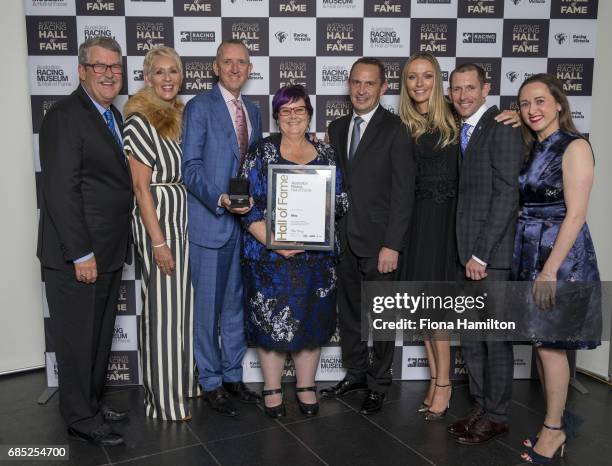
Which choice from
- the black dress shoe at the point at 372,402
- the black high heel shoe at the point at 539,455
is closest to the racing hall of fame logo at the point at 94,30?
the black dress shoe at the point at 372,402

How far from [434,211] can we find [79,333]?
5.86 ft

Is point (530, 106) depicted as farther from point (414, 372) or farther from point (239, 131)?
point (414, 372)

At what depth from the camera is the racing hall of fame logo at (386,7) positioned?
3297 millimetres

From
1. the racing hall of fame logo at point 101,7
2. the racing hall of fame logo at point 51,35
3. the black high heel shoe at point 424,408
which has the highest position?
the racing hall of fame logo at point 101,7

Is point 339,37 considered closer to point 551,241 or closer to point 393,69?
point 393,69

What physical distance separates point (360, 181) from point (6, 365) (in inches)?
101

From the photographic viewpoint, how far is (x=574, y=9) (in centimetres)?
332

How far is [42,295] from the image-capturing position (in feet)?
11.4

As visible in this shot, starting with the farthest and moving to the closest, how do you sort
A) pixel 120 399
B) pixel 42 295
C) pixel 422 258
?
1. pixel 42 295
2. pixel 120 399
3. pixel 422 258

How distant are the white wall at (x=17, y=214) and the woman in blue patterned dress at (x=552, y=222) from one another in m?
2.87

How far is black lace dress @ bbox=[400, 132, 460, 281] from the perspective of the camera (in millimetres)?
2748

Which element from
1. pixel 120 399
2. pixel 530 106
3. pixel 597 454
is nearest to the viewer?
pixel 530 106

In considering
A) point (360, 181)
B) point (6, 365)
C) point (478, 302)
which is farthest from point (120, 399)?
point (478, 302)

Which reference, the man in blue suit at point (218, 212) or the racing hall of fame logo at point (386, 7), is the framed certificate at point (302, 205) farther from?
the racing hall of fame logo at point (386, 7)
